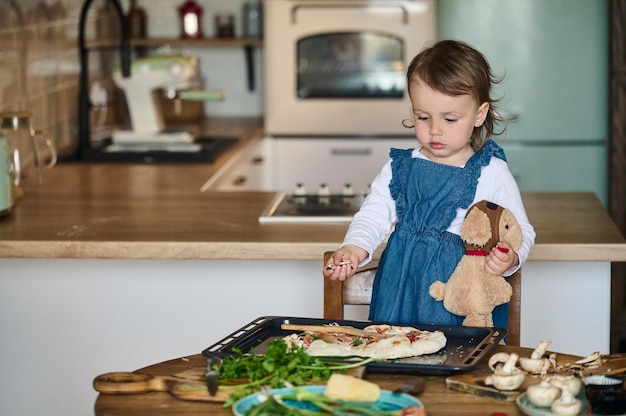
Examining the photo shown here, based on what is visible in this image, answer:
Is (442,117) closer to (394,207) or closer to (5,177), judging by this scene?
(394,207)

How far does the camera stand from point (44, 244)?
2.22 metres

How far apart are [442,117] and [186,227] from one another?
2.47 feet

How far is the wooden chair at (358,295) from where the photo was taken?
183 centimetres

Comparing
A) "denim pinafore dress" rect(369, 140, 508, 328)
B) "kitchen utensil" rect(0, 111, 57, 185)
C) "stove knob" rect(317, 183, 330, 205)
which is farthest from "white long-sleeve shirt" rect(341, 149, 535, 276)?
"kitchen utensil" rect(0, 111, 57, 185)

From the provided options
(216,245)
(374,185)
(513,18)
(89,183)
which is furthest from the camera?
(513,18)

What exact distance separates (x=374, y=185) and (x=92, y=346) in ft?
2.72

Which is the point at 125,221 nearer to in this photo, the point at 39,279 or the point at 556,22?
the point at 39,279

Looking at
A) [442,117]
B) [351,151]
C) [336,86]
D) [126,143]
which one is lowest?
[351,151]

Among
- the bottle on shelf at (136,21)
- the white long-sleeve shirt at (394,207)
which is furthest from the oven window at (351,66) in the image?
the white long-sleeve shirt at (394,207)

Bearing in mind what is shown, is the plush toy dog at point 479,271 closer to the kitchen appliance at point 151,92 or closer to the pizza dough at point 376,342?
the pizza dough at point 376,342

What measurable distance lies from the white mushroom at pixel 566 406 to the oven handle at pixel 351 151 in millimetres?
2792

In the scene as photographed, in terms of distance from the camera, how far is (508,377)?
1377 mm

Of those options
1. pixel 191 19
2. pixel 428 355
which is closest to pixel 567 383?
Result: pixel 428 355

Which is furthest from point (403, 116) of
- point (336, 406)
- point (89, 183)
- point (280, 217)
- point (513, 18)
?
point (336, 406)
